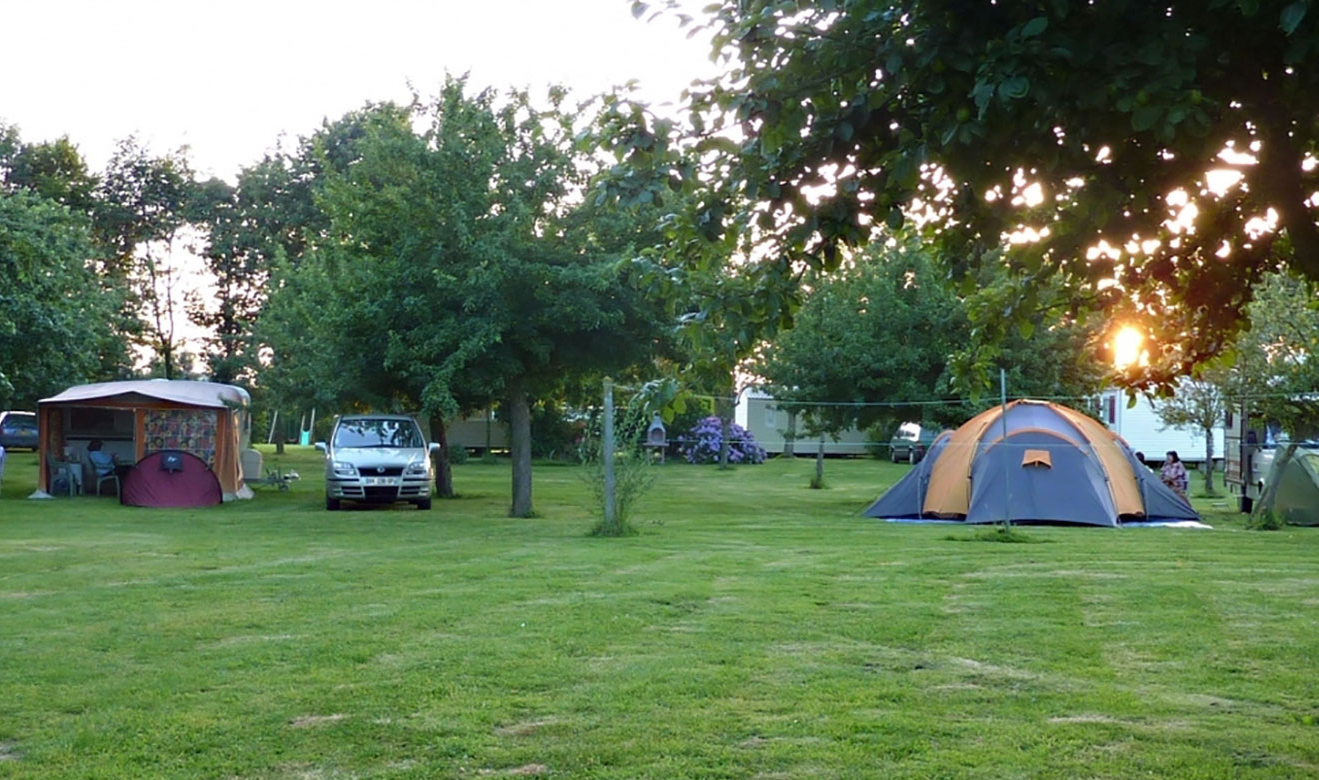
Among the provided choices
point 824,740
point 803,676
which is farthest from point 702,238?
point 803,676

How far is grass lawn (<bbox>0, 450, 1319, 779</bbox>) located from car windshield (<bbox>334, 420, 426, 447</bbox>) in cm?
815

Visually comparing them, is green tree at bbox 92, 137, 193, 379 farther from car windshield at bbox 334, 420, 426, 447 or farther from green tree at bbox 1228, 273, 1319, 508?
green tree at bbox 1228, 273, 1319, 508

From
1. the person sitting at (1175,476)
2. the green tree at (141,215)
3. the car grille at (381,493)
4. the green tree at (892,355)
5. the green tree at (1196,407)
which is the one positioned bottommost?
the car grille at (381,493)

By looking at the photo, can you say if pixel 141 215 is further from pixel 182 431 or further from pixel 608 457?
pixel 608 457

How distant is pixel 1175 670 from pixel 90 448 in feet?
80.4

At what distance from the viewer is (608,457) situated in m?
16.3

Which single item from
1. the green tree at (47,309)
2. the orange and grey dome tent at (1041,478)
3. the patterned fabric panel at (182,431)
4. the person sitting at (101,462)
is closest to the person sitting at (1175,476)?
the orange and grey dome tent at (1041,478)

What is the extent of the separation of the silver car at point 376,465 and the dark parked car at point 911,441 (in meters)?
10.0

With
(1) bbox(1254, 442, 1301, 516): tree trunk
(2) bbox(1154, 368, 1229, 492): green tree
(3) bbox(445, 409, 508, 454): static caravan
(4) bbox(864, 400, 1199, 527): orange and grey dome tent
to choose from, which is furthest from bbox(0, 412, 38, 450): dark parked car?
(1) bbox(1254, 442, 1301, 516): tree trunk

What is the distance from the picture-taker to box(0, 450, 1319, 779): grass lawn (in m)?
5.45

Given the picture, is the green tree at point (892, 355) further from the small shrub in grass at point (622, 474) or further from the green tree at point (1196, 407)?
the small shrub in grass at point (622, 474)

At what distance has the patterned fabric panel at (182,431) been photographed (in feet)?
83.8

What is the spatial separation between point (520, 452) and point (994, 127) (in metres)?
17.4

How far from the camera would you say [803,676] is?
6977mm
